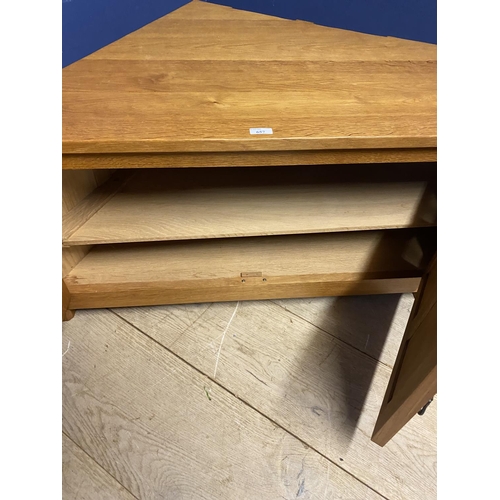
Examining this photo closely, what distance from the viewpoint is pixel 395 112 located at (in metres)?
0.56

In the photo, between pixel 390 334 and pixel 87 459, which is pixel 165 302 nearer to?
pixel 87 459

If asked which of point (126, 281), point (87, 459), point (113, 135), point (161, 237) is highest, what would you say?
point (113, 135)

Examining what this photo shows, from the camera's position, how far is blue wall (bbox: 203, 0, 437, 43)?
861mm

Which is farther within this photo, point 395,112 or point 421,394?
point 395,112

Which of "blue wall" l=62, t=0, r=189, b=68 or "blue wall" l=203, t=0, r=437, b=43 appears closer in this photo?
"blue wall" l=62, t=0, r=189, b=68

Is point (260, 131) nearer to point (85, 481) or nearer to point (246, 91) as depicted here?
point (246, 91)

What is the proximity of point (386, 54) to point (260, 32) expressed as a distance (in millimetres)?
208

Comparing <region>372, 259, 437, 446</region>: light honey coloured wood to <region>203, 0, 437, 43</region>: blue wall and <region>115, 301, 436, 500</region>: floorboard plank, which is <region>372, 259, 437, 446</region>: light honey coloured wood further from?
<region>203, 0, 437, 43</region>: blue wall

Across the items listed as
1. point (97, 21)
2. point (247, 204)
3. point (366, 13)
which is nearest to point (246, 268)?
point (247, 204)

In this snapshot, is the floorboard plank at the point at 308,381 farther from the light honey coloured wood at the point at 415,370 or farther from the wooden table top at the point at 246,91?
the wooden table top at the point at 246,91

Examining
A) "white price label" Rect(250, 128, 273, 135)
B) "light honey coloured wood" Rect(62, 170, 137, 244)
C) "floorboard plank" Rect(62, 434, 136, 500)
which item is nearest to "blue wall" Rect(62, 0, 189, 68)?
"light honey coloured wood" Rect(62, 170, 137, 244)

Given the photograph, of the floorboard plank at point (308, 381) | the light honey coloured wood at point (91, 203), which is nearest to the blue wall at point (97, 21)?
the light honey coloured wood at point (91, 203)

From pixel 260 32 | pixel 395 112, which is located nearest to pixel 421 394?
pixel 395 112

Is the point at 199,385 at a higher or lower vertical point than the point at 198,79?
lower
